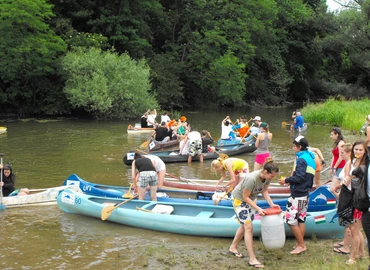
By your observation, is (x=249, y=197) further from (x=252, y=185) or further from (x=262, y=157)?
(x=262, y=157)

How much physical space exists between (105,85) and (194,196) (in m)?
21.5

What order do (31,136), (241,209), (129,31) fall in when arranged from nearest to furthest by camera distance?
(241,209) → (31,136) → (129,31)

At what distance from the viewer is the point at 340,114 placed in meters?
26.0

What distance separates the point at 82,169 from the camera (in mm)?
15195

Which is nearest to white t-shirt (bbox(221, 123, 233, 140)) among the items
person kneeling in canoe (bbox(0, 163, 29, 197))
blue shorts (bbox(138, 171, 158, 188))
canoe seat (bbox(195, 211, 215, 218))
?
person kneeling in canoe (bbox(0, 163, 29, 197))

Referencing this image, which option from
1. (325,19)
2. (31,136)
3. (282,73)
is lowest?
(31,136)

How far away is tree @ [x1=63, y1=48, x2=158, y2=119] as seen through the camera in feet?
102

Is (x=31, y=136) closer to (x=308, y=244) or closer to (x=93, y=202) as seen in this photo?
(x=93, y=202)

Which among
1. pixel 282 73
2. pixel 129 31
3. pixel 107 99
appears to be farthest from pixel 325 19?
pixel 107 99

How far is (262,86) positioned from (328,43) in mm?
7572

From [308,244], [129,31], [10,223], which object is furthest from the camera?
[129,31]

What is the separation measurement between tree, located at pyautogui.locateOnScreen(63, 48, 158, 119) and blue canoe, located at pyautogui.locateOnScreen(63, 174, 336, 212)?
800 inches

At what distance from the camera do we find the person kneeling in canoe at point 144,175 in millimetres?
9362

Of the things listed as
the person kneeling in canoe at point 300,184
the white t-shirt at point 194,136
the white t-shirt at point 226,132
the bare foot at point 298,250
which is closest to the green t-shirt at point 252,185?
the person kneeling in canoe at point 300,184
